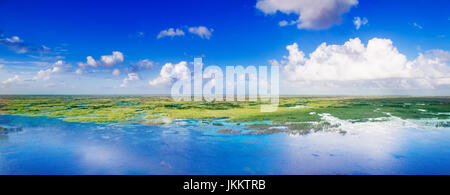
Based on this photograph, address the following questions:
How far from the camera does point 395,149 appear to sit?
1575 cm

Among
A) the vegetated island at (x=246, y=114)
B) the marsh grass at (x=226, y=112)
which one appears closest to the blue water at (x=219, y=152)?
the vegetated island at (x=246, y=114)

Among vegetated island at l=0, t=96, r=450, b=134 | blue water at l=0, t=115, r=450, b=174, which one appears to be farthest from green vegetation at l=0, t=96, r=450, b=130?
blue water at l=0, t=115, r=450, b=174

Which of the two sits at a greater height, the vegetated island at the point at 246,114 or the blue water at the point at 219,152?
the vegetated island at the point at 246,114

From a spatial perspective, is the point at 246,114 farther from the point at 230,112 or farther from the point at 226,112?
the point at 226,112

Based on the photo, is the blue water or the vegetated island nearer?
the blue water

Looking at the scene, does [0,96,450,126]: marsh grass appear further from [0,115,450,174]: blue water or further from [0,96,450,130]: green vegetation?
[0,115,450,174]: blue water

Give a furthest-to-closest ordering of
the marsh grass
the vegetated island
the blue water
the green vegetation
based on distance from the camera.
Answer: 1. the marsh grass
2. the green vegetation
3. the vegetated island
4. the blue water

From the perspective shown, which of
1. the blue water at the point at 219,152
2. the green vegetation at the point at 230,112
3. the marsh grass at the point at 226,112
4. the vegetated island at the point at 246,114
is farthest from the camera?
the marsh grass at the point at 226,112

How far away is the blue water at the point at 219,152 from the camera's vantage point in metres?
12.5

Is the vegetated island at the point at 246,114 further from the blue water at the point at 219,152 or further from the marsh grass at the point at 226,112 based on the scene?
the blue water at the point at 219,152

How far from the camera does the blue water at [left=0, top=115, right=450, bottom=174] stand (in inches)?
493

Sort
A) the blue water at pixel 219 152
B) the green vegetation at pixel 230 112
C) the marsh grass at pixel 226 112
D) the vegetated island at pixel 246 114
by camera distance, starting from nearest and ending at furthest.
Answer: the blue water at pixel 219 152 → the vegetated island at pixel 246 114 → the green vegetation at pixel 230 112 → the marsh grass at pixel 226 112
